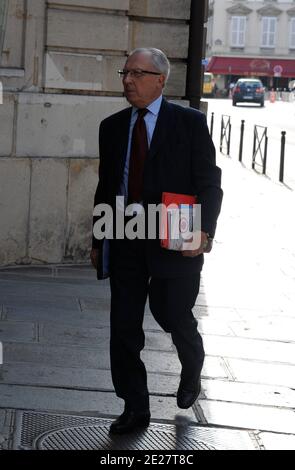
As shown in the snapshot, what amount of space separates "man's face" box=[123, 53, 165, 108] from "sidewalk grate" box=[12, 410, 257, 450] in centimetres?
155

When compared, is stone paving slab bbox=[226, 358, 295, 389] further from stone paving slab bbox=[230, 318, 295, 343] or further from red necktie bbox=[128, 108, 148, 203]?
red necktie bbox=[128, 108, 148, 203]

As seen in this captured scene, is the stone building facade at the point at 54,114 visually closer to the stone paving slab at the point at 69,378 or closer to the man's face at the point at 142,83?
the stone paving slab at the point at 69,378

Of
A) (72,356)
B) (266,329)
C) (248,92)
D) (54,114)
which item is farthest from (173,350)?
(248,92)

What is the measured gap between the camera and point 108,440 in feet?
16.1

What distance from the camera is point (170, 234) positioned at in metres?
4.90

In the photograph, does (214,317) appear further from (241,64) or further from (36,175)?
(241,64)

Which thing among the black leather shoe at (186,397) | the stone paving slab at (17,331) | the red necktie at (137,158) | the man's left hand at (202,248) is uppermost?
the red necktie at (137,158)

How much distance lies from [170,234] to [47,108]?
4.80 metres

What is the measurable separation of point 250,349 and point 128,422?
2169 millimetres

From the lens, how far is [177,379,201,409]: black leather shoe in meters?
5.29

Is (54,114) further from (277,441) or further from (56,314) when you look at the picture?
(277,441)

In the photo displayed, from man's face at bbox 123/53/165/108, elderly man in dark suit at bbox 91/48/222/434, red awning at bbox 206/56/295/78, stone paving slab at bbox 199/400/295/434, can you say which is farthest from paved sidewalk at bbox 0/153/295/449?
red awning at bbox 206/56/295/78

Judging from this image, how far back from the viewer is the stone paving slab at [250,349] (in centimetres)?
684

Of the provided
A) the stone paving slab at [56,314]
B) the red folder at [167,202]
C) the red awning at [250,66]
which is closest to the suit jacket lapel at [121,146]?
the red folder at [167,202]
